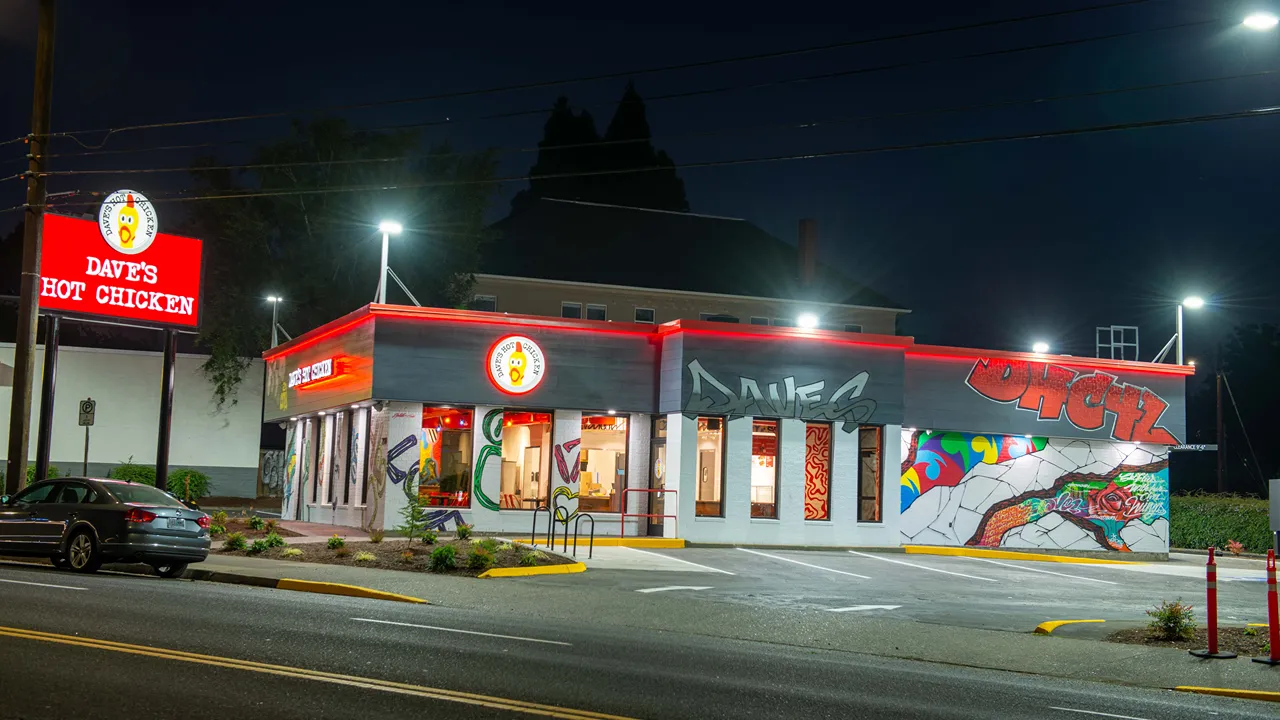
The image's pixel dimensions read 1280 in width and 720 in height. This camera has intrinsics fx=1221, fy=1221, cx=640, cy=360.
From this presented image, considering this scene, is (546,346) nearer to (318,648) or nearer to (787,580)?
(787,580)

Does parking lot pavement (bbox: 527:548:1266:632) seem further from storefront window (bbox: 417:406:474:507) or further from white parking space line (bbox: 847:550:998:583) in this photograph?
storefront window (bbox: 417:406:474:507)

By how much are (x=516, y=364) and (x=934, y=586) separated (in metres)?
11.8

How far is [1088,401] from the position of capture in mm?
34438

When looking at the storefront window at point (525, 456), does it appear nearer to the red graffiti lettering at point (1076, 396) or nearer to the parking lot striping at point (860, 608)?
the red graffiti lettering at point (1076, 396)

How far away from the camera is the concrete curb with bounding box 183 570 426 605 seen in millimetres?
17609

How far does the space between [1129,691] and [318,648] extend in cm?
811

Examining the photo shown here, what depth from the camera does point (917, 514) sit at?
107ft


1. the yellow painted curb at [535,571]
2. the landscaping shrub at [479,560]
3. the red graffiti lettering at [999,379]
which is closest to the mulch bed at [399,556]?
the landscaping shrub at [479,560]

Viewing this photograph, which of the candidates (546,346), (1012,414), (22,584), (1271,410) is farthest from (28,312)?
(1271,410)

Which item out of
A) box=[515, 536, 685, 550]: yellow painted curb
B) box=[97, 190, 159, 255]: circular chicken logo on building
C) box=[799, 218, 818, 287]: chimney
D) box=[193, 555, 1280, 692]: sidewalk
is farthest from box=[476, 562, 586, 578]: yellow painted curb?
box=[799, 218, 818, 287]: chimney

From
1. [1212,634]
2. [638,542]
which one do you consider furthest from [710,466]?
[1212,634]

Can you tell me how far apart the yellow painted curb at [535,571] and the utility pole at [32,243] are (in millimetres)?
9958

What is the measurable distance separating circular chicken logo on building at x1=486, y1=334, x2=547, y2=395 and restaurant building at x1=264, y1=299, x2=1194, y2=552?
1.9 inches

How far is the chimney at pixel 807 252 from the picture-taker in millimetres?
56875
